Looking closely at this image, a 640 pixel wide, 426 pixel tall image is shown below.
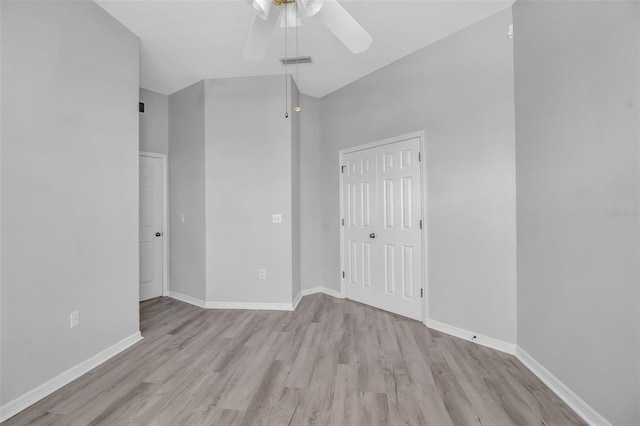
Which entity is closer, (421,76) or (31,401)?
(31,401)

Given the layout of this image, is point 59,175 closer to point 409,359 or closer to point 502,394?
point 409,359

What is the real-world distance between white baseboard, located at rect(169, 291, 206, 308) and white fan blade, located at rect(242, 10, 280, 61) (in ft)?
9.59

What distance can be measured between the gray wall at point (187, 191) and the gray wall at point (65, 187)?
98 centimetres

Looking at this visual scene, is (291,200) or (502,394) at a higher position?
(291,200)

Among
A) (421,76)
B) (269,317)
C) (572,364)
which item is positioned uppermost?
(421,76)

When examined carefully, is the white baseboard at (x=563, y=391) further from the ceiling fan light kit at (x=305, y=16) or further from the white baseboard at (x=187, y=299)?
the white baseboard at (x=187, y=299)

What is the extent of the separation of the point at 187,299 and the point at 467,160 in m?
3.71

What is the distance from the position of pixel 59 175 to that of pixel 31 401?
1.43m

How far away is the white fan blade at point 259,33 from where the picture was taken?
170cm

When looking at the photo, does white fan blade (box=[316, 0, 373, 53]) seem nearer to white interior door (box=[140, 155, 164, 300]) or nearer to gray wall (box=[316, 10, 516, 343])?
gray wall (box=[316, 10, 516, 343])

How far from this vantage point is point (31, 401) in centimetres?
171

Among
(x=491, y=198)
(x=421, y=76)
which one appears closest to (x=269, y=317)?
(x=491, y=198)

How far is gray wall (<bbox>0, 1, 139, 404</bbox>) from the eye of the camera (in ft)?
5.39

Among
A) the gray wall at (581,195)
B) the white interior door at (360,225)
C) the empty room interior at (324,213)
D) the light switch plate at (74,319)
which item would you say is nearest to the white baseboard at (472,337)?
the empty room interior at (324,213)
